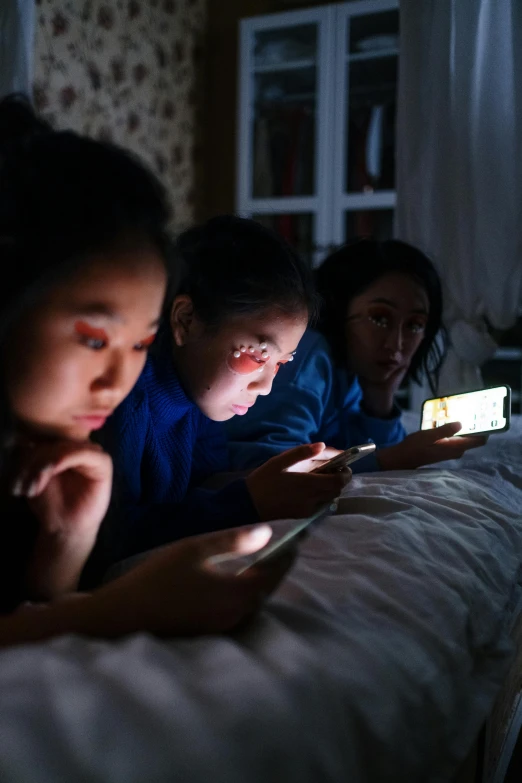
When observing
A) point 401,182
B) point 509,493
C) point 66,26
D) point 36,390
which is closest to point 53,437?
point 36,390

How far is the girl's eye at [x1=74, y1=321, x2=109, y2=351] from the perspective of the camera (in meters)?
0.38

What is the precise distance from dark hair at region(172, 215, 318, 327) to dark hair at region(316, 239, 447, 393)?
0.42 metres

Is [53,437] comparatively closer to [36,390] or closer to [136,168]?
[36,390]

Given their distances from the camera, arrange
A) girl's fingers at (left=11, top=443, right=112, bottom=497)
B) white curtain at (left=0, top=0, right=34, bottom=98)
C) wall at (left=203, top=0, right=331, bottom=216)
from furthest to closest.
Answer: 1. wall at (left=203, top=0, right=331, bottom=216)
2. white curtain at (left=0, top=0, right=34, bottom=98)
3. girl's fingers at (left=11, top=443, right=112, bottom=497)

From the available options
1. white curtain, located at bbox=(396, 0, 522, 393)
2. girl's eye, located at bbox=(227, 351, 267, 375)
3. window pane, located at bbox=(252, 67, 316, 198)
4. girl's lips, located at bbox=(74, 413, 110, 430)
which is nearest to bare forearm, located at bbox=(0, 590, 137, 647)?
girl's lips, located at bbox=(74, 413, 110, 430)

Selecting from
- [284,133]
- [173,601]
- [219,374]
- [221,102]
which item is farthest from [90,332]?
[221,102]

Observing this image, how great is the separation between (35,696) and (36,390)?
0.16 meters

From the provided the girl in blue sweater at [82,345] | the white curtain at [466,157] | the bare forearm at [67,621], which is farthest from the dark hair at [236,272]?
the white curtain at [466,157]

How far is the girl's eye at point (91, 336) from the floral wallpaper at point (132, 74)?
1.79 meters

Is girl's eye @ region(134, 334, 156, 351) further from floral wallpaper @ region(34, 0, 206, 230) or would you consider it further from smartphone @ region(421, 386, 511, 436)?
floral wallpaper @ region(34, 0, 206, 230)

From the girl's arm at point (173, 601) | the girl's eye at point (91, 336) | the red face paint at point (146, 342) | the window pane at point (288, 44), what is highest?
the window pane at point (288, 44)

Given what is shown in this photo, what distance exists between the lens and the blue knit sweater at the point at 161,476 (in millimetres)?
646

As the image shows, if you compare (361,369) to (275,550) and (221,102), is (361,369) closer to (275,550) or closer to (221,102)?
(275,550)

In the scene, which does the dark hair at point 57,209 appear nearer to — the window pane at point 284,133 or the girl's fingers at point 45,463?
the girl's fingers at point 45,463
